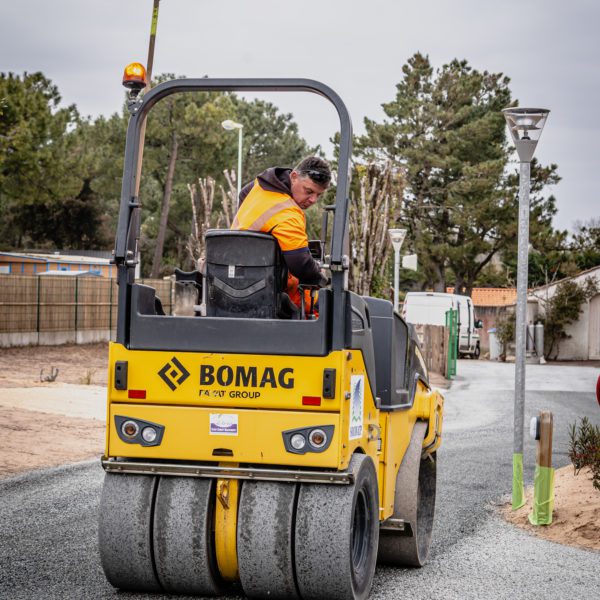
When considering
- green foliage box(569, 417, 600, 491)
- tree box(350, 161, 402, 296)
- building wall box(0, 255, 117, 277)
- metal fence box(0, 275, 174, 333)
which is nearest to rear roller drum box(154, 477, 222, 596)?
green foliage box(569, 417, 600, 491)

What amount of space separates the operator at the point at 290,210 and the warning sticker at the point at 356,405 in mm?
572

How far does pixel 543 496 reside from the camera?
8.55 m

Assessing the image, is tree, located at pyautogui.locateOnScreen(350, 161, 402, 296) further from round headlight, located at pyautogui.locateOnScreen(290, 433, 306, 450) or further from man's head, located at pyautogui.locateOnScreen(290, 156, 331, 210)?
round headlight, located at pyautogui.locateOnScreen(290, 433, 306, 450)

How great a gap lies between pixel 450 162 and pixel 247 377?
5192cm

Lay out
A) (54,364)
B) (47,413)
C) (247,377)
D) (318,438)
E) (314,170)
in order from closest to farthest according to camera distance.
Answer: (318,438)
(247,377)
(314,170)
(47,413)
(54,364)

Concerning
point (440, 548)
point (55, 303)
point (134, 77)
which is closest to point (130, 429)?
point (134, 77)

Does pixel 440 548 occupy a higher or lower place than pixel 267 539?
lower

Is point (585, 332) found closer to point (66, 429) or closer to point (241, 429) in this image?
point (66, 429)

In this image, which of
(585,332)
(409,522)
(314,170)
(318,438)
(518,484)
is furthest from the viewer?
(585,332)

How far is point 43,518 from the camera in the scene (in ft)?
27.8

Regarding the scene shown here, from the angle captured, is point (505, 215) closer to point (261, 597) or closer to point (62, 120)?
point (62, 120)

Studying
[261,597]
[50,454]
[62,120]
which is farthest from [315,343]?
[62,120]

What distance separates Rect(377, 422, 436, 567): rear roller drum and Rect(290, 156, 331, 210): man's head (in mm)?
1905

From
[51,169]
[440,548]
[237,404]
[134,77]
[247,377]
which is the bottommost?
[440,548]
